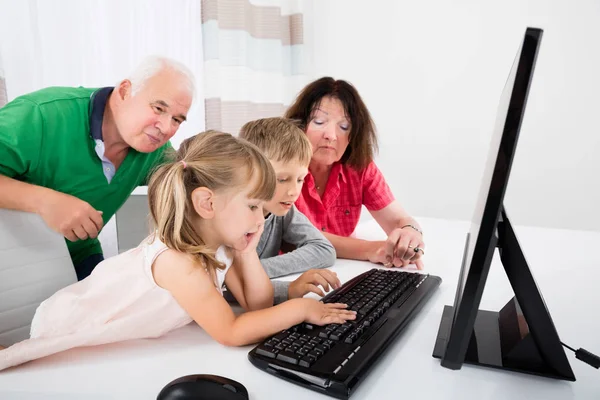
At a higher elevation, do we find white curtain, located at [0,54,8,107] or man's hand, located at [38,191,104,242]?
white curtain, located at [0,54,8,107]

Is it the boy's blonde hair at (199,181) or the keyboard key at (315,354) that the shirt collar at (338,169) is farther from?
the keyboard key at (315,354)

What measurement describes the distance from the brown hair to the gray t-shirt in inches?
16.7

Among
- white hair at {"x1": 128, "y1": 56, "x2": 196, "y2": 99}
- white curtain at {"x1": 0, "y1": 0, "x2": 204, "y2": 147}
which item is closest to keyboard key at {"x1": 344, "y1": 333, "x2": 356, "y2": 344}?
white hair at {"x1": 128, "y1": 56, "x2": 196, "y2": 99}

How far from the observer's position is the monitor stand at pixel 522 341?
579 mm

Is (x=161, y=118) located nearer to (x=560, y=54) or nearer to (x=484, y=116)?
(x=484, y=116)

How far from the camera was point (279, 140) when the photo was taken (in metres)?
1.12

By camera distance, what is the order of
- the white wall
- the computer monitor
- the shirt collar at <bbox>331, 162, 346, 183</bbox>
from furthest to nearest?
the white wall, the shirt collar at <bbox>331, 162, 346, 183</bbox>, the computer monitor

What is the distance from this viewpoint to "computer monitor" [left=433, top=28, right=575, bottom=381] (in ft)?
1.55

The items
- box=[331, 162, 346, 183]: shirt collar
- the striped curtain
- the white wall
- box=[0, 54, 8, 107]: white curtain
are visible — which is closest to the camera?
box=[0, 54, 8, 107]: white curtain

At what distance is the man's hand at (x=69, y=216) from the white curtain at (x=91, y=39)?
2.64 feet

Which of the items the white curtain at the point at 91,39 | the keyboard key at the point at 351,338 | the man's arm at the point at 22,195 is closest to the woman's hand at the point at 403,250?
the keyboard key at the point at 351,338

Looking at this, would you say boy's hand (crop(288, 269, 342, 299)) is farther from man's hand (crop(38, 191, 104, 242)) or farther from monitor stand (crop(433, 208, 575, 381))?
man's hand (crop(38, 191, 104, 242))

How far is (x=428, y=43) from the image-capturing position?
2645 mm

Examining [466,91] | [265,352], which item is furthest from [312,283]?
[466,91]
